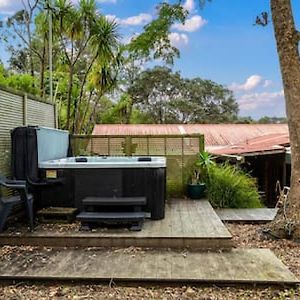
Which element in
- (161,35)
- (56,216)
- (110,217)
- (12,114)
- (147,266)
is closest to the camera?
(147,266)

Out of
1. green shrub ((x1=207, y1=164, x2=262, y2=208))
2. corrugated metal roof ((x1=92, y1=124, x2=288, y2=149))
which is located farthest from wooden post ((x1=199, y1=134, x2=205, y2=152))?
corrugated metal roof ((x1=92, y1=124, x2=288, y2=149))

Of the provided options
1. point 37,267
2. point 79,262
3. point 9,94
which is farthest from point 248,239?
point 9,94

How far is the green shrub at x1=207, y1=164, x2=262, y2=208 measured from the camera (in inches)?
289

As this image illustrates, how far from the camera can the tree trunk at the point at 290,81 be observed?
5066 millimetres

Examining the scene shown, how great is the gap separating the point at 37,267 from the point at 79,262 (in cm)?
41

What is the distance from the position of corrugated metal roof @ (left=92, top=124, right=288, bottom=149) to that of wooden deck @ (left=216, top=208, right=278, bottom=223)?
8.50 m

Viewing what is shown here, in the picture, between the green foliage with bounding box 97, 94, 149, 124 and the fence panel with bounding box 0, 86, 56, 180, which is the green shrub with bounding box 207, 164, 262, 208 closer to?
the fence panel with bounding box 0, 86, 56, 180

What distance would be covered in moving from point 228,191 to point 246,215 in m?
0.86

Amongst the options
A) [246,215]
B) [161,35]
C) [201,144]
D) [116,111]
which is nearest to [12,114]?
[161,35]

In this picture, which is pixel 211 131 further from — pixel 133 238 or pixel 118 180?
pixel 133 238

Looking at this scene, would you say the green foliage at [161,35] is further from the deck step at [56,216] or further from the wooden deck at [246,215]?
the deck step at [56,216]

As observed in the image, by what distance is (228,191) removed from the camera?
A: 740 cm

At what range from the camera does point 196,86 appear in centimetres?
2886

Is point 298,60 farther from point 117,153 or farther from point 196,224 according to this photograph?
point 117,153
